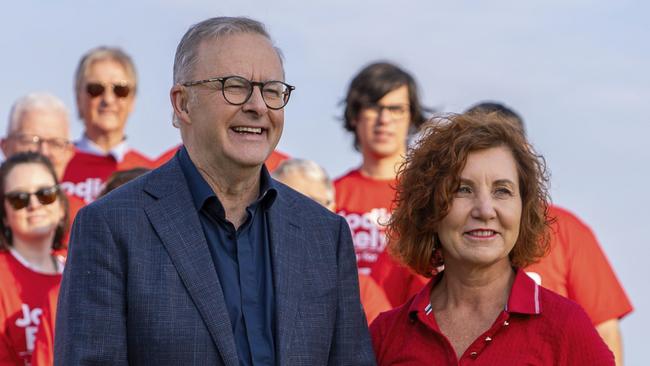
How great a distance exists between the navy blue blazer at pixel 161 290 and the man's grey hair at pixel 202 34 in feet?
1.01

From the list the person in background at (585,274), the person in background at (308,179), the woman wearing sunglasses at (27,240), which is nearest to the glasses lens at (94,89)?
the woman wearing sunglasses at (27,240)

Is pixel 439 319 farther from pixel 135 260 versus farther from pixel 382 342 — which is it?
pixel 135 260

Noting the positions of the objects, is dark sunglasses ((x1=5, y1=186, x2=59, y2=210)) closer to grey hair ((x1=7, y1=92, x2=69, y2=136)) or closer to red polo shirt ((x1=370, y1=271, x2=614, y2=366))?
grey hair ((x1=7, y1=92, x2=69, y2=136))

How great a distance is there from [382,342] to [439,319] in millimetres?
220

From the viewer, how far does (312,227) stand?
3.98 metres

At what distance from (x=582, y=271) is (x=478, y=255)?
84.2 inches

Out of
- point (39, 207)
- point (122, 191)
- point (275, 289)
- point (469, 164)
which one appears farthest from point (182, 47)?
point (39, 207)

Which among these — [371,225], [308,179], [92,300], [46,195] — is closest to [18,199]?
[46,195]

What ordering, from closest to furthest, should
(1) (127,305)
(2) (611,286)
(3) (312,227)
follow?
1. (1) (127,305)
2. (3) (312,227)
3. (2) (611,286)

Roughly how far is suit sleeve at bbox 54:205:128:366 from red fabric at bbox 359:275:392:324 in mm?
2143

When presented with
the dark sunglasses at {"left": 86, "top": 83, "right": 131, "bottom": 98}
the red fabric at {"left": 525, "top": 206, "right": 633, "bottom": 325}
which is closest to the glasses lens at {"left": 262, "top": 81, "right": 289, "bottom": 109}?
the red fabric at {"left": 525, "top": 206, "right": 633, "bottom": 325}

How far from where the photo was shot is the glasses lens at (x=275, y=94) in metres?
3.69

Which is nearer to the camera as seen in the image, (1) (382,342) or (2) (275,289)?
(2) (275,289)

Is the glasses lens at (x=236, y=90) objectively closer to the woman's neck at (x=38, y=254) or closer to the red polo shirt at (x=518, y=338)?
the red polo shirt at (x=518, y=338)
